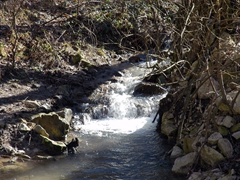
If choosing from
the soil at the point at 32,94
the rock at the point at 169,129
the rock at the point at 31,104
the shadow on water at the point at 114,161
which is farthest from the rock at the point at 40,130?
the rock at the point at 169,129

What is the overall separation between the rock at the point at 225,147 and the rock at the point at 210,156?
0.24 ft

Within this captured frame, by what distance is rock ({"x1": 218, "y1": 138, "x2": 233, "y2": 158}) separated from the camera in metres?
5.31

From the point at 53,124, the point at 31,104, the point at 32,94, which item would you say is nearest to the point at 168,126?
the point at 53,124

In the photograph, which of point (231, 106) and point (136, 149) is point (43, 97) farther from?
point (231, 106)

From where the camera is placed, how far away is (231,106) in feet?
18.3

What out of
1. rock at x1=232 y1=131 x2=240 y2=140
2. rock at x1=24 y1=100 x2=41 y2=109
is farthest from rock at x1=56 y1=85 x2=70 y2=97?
rock at x1=232 y1=131 x2=240 y2=140

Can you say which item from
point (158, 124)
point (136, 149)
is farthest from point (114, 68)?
point (136, 149)

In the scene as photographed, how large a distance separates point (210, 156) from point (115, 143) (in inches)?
95.9

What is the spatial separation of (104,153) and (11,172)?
5.80 ft

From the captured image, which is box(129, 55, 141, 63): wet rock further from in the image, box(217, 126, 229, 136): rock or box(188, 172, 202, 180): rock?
box(188, 172, 202, 180): rock

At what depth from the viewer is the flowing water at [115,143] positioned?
6117 mm

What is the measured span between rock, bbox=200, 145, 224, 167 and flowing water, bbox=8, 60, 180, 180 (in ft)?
2.07

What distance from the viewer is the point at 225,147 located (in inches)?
212

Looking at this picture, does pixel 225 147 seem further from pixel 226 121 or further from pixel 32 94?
pixel 32 94
